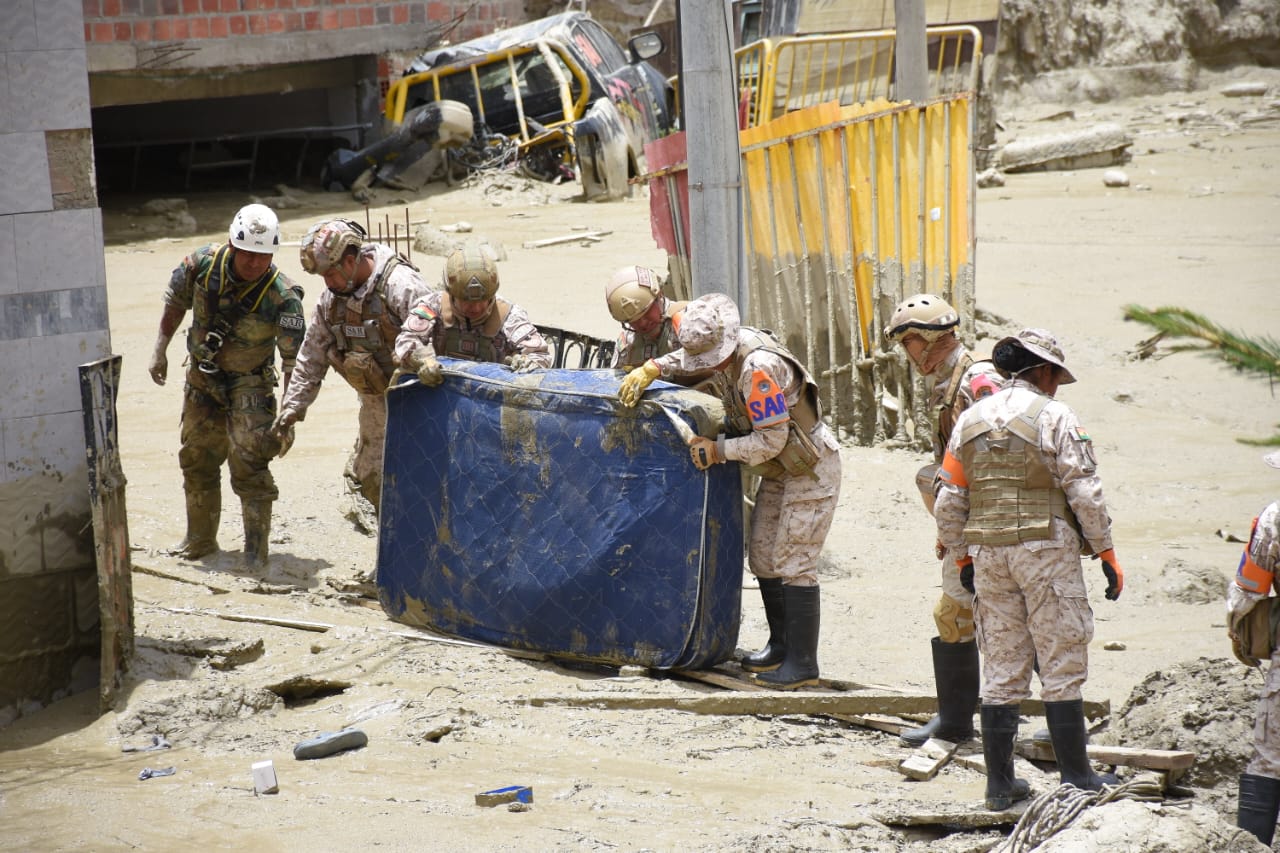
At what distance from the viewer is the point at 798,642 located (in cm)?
545

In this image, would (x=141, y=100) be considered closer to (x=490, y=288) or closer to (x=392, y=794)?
(x=490, y=288)

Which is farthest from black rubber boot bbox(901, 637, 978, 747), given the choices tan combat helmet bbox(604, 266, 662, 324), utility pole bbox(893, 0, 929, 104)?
utility pole bbox(893, 0, 929, 104)

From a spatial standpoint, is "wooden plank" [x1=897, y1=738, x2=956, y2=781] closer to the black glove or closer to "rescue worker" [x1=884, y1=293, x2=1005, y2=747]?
"rescue worker" [x1=884, y1=293, x2=1005, y2=747]

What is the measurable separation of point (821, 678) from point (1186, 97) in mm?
20756

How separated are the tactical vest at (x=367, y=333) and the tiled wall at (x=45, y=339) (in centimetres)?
132

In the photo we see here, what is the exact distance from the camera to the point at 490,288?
20.3 ft

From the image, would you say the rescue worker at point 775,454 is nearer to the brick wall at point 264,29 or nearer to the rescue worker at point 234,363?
the rescue worker at point 234,363

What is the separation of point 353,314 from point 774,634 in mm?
2554

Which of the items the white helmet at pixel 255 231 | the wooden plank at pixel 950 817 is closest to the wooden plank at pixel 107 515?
the white helmet at pixel 255 231

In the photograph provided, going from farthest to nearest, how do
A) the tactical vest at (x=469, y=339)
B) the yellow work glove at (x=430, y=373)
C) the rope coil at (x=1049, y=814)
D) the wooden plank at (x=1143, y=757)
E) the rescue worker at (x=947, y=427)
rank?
the tactical vest at (x=469, y=339) < the yellow work glove at (x=430, y=373) < the rescue worker at (x=947, y=427) < the wooden plank at (x=1143, y=757) < the rope coil at (x=1049, y=814)

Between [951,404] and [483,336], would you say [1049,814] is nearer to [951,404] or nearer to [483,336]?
[951,404]

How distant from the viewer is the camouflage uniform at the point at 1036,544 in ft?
14.0

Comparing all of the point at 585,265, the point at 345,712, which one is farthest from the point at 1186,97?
the point at 345,712

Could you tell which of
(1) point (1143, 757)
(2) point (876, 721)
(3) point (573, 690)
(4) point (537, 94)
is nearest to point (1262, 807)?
(1) point (1143, 757)
